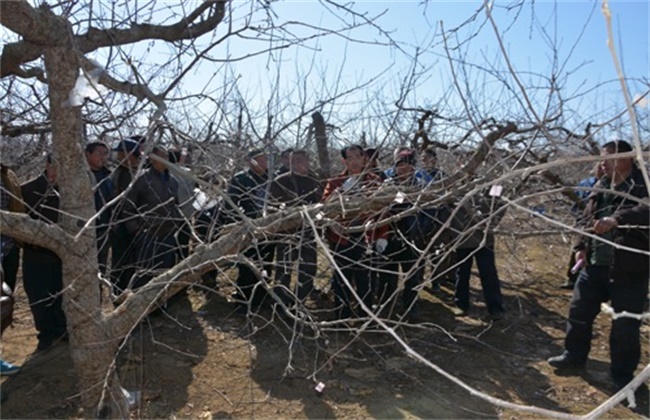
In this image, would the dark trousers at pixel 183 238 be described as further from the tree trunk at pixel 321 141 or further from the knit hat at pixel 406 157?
the knit hat at pixel 406 157

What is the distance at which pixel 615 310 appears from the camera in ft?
14.7

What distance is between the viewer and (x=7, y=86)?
394 cm

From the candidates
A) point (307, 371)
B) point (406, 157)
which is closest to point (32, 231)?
point (307, 371)

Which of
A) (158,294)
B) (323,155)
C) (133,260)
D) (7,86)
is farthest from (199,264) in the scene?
(323,155)

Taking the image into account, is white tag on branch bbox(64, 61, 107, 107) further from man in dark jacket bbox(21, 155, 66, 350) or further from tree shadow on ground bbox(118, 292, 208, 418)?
man in dark jacket bbox(21, 155, 66, 350)

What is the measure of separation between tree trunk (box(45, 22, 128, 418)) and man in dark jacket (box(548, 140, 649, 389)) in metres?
3.45

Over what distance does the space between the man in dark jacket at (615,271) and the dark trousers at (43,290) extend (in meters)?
4.45

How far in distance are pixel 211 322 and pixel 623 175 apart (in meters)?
3.97

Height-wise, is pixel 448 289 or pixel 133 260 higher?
pixel 133 260

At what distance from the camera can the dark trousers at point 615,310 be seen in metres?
4.25

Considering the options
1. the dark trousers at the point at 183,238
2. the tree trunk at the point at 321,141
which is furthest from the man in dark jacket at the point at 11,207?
the tree trunk at the point at 321,141

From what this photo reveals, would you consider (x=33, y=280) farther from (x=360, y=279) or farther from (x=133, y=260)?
(x=360, y=279)

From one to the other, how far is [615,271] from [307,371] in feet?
8.58

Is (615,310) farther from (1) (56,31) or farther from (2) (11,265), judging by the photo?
(2) (11,265)
